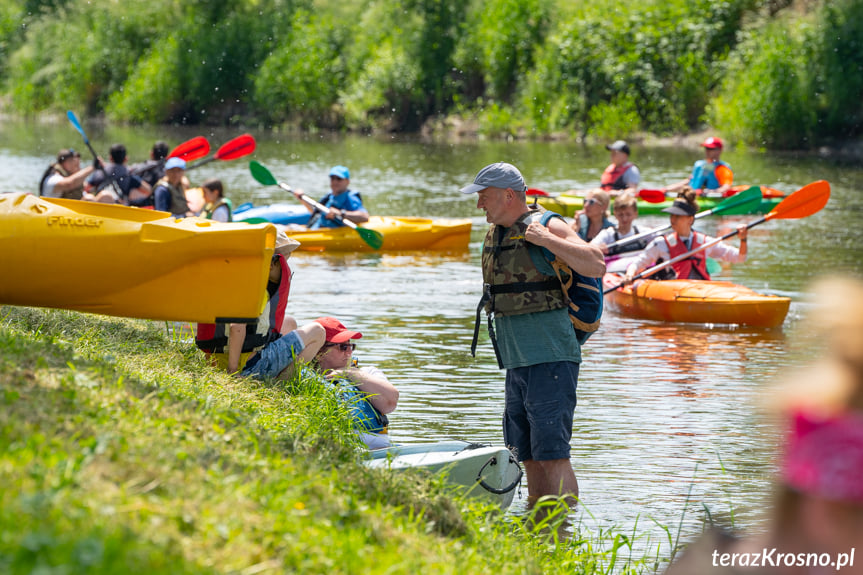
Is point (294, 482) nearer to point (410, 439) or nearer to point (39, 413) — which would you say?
point (39, 413)

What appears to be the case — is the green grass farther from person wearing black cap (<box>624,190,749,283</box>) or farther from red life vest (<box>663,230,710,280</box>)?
red life vest (<box>663,230,710,280</box>)

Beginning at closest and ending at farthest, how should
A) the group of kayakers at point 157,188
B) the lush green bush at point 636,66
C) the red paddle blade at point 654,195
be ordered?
the group of kayakers at point 157,188, the red paddle blade at point 654,195, the lush green bush at point 636,66

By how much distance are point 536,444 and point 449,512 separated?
102 cm

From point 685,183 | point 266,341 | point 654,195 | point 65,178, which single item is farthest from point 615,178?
point 266,341

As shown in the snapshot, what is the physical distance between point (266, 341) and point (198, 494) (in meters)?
2.46

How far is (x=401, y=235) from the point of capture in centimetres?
1338

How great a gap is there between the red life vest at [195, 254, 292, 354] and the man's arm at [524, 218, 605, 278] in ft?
4.77

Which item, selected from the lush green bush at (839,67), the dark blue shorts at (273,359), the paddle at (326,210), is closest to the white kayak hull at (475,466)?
the dark blue shorts at (273,359)

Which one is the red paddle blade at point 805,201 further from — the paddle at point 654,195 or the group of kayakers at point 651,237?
the paddle at point 654,195

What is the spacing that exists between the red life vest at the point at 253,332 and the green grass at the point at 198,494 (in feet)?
1.82

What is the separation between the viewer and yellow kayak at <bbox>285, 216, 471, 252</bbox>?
13.0m

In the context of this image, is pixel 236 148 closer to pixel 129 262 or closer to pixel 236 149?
pixel 236 149

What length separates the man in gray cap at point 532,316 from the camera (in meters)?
4.58

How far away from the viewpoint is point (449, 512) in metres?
3.74
